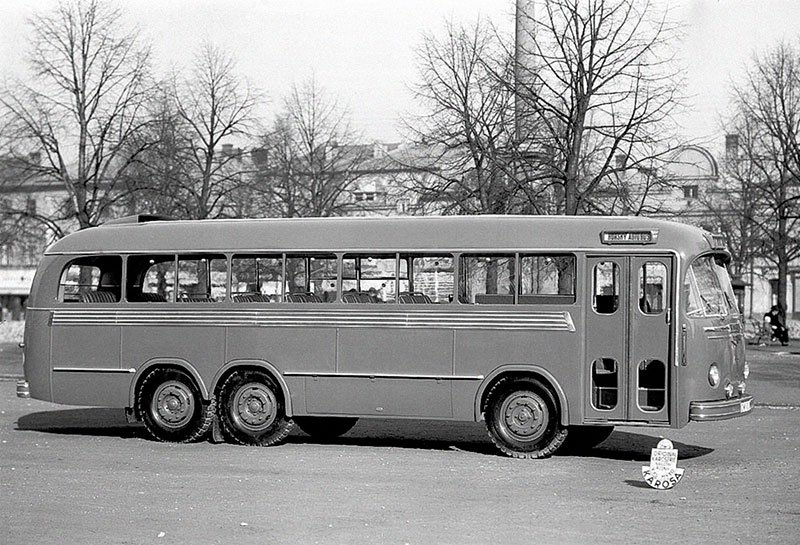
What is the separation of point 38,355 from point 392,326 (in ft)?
16.3

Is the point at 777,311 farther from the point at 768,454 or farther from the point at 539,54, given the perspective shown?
the point at 768,454

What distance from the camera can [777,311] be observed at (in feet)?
154

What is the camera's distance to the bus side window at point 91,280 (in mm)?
16219

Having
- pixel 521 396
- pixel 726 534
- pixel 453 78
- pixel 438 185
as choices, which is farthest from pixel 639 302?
pixel 453 78

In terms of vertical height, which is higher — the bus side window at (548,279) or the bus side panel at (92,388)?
the bus side window at (548,279)

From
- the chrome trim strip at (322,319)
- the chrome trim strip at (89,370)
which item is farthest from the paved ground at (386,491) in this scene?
the chrome trim strip at (322,319)

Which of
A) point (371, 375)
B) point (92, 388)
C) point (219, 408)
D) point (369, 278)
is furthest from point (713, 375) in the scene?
point (92, 388)

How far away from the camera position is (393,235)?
14852 millimetres

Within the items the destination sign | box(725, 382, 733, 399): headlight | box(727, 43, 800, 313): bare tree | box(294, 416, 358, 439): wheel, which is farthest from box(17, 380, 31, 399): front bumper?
box(727, 43, 800, 313): bare tree

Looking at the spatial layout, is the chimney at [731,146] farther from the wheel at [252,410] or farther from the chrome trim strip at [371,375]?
the wheel at [252,410]

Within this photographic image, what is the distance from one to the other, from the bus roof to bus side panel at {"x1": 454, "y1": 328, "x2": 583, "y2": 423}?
1.00 meters

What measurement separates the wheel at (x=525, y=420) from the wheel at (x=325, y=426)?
9.24ft

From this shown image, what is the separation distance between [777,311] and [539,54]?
2211 cm

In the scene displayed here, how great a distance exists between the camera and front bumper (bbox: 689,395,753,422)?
531 inches
